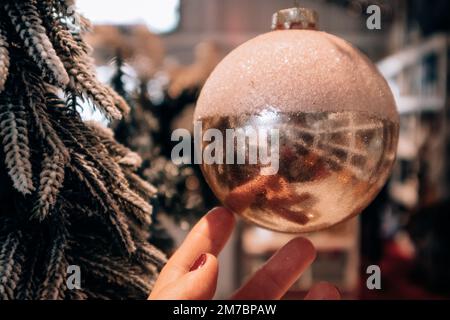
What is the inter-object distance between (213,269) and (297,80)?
0.27m

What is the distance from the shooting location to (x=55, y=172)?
0.70 m

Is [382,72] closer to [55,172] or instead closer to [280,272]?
[280,272]

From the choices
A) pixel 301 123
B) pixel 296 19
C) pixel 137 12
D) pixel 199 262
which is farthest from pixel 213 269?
pixel 137 12

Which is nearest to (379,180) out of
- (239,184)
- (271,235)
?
(239,184)

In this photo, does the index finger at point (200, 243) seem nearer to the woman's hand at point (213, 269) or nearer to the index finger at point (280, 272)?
the woman's hand at point (213, 269)

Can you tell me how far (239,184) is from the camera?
2.25 feet

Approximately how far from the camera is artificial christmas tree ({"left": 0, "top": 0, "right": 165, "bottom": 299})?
69cm

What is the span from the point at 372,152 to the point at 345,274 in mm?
2928

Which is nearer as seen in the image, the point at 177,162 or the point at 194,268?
the point at 194,268

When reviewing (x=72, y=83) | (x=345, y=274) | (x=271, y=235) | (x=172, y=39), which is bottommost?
(x=345, y=274)

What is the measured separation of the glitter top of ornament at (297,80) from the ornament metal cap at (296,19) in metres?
0.06

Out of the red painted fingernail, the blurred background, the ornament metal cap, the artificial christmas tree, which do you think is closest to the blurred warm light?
the blurred background

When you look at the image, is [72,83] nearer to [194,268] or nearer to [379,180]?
[194,268]

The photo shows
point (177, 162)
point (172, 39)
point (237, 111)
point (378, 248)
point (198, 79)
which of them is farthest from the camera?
point (172, 39)
